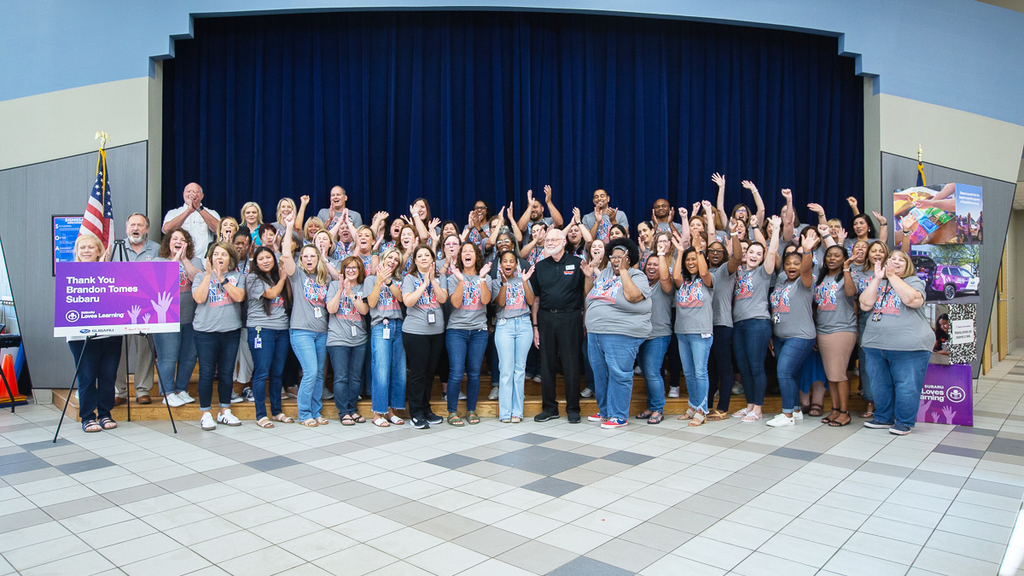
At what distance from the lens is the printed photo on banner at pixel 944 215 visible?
5.93 metres

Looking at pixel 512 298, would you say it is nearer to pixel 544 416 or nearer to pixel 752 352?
pixel 544 416

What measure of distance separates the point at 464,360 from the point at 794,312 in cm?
291

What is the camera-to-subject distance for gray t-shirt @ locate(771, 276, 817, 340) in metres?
5.23

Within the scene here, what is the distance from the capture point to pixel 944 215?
596cm

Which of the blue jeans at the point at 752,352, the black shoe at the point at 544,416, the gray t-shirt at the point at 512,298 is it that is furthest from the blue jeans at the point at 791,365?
the gray t-shirt at the point at 512,298

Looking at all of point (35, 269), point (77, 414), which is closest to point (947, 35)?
point (77, 414)

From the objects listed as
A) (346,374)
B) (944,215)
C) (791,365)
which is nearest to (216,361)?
(346,374)

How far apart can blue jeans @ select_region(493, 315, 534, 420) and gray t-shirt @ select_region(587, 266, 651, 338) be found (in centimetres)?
63

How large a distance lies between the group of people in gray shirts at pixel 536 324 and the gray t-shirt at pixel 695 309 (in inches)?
0.5

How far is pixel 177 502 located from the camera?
331 cm

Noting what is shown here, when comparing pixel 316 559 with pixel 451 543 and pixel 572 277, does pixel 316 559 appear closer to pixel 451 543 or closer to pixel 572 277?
pixel 451 543

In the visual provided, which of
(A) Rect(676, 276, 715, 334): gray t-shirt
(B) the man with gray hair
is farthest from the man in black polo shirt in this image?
(B) the man with gray hair

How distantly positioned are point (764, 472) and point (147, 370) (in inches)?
210

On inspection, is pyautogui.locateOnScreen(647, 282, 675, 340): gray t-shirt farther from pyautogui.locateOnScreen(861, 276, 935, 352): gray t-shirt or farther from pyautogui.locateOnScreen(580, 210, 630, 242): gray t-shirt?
pyautogui.locateOnScreen(861, 276, 935, 352): gray t-shirt
